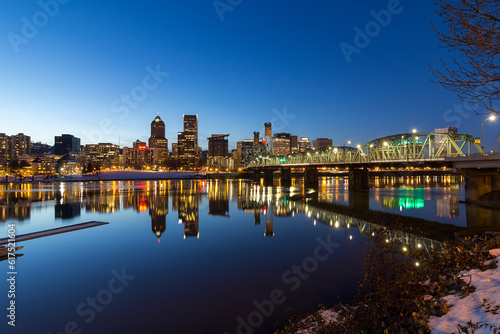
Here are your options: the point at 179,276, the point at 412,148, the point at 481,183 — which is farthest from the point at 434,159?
the point at 179,276

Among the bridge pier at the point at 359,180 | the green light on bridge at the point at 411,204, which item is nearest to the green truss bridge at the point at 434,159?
the bridge pier at the point at 359,180

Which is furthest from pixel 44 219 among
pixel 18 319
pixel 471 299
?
pixel 471 299

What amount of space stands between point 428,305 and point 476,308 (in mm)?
993

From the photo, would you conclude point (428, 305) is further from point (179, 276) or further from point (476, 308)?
point (179, 276)

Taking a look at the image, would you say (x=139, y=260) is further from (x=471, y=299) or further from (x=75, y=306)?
(x=471, y=299)

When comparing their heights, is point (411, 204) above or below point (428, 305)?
below

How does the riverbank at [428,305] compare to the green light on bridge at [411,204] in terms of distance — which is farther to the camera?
the green light on bridge at [411,204]

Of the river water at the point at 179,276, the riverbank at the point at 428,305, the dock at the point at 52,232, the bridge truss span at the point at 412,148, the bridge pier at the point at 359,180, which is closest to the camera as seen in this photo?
the riverbank at the point at 428,305

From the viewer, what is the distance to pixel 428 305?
725 cm

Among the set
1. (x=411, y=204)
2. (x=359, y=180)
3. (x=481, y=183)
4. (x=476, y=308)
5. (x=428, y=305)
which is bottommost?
(x=411, y=204)

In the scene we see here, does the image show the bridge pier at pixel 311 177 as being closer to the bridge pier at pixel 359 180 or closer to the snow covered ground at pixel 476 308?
the bridge pier at pixel 359 180

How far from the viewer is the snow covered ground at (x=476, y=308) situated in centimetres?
614

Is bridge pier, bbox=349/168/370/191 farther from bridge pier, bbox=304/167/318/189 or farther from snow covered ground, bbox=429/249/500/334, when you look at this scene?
snow covered ground, bbox=429/249/500/334

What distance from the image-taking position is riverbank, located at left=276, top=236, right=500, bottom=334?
6422 mm
